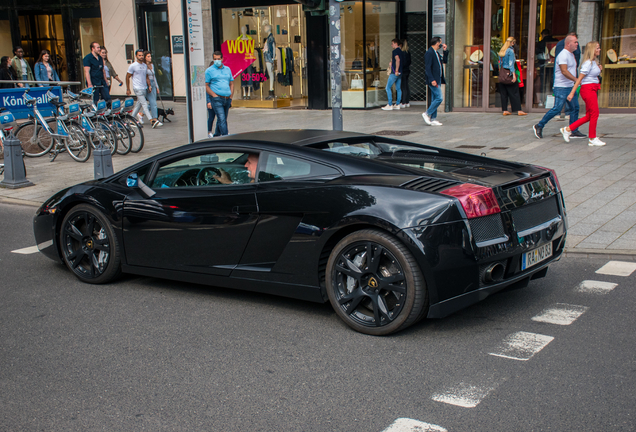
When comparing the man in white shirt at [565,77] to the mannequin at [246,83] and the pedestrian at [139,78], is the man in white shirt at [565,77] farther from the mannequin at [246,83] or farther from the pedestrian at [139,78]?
the mannequin at [246,83]

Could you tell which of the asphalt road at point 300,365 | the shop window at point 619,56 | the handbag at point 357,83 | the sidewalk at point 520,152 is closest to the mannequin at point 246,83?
the sidewalk at point 520,152

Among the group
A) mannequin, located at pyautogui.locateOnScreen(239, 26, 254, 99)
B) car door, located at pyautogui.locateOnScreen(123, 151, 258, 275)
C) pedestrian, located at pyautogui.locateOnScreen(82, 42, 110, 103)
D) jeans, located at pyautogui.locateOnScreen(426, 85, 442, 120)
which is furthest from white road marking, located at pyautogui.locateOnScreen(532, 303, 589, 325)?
mannequin, located at pyautogui.locateOnScreen(239, 26, 254, 99)

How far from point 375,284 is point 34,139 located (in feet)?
36.9

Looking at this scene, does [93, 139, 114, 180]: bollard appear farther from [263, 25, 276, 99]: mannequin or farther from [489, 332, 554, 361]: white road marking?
[263, 25, 276, 99]: mannequin

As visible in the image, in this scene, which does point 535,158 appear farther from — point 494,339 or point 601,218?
point 494,339

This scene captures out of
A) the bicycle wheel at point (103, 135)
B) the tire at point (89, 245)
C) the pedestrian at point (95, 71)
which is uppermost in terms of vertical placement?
the pedestrian at point (95, 71)

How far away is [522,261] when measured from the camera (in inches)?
177

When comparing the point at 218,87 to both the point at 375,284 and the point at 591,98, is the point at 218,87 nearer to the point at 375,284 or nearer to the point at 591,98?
the point at 591,98

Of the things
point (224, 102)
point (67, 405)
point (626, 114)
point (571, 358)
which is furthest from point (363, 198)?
A: point (626, 114)

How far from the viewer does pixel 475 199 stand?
4246mm

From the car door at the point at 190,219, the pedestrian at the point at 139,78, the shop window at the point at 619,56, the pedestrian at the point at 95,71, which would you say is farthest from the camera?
the pedestrian at the point at 139,78

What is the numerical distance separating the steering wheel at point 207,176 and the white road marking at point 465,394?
2.43 meters

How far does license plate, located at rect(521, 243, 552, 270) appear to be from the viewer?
14.8ft

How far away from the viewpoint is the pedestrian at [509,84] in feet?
53.6
